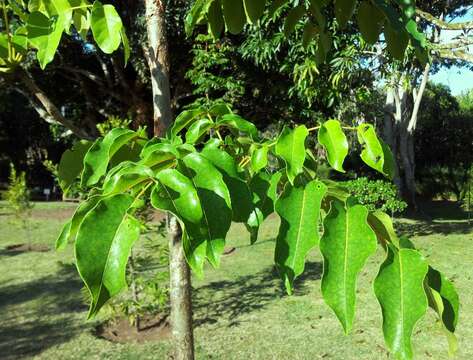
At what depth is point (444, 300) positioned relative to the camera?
805 mm

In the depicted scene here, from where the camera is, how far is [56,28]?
98cm

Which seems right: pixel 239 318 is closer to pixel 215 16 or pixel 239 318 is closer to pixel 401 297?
pixel 215 16

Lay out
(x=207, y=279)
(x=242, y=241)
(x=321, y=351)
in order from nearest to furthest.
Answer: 1. (x=321, y=351)
2. (x=207, y=279)
3. (x=242, y=241)

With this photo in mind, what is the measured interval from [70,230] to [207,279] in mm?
6214

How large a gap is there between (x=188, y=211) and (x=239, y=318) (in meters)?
4.80

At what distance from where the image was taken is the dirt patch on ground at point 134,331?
4734 millimetres

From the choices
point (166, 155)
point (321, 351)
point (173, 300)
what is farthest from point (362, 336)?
point (166, 155)

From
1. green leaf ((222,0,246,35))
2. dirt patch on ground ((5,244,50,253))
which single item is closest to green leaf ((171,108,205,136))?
green leaf ((222,0,246,35))

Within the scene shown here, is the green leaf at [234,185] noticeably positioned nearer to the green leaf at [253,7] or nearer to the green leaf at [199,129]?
the green leaf at [199,129]

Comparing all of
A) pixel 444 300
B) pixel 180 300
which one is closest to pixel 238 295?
pixel 180 300

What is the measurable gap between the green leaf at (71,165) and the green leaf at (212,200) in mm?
579

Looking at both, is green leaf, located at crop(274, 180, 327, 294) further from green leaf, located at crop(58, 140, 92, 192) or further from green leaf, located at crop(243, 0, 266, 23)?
green leaf, located at crop(58, 140, 92, 192)

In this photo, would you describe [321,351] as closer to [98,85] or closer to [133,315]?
[133,315]

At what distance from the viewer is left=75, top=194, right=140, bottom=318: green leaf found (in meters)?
0.60
